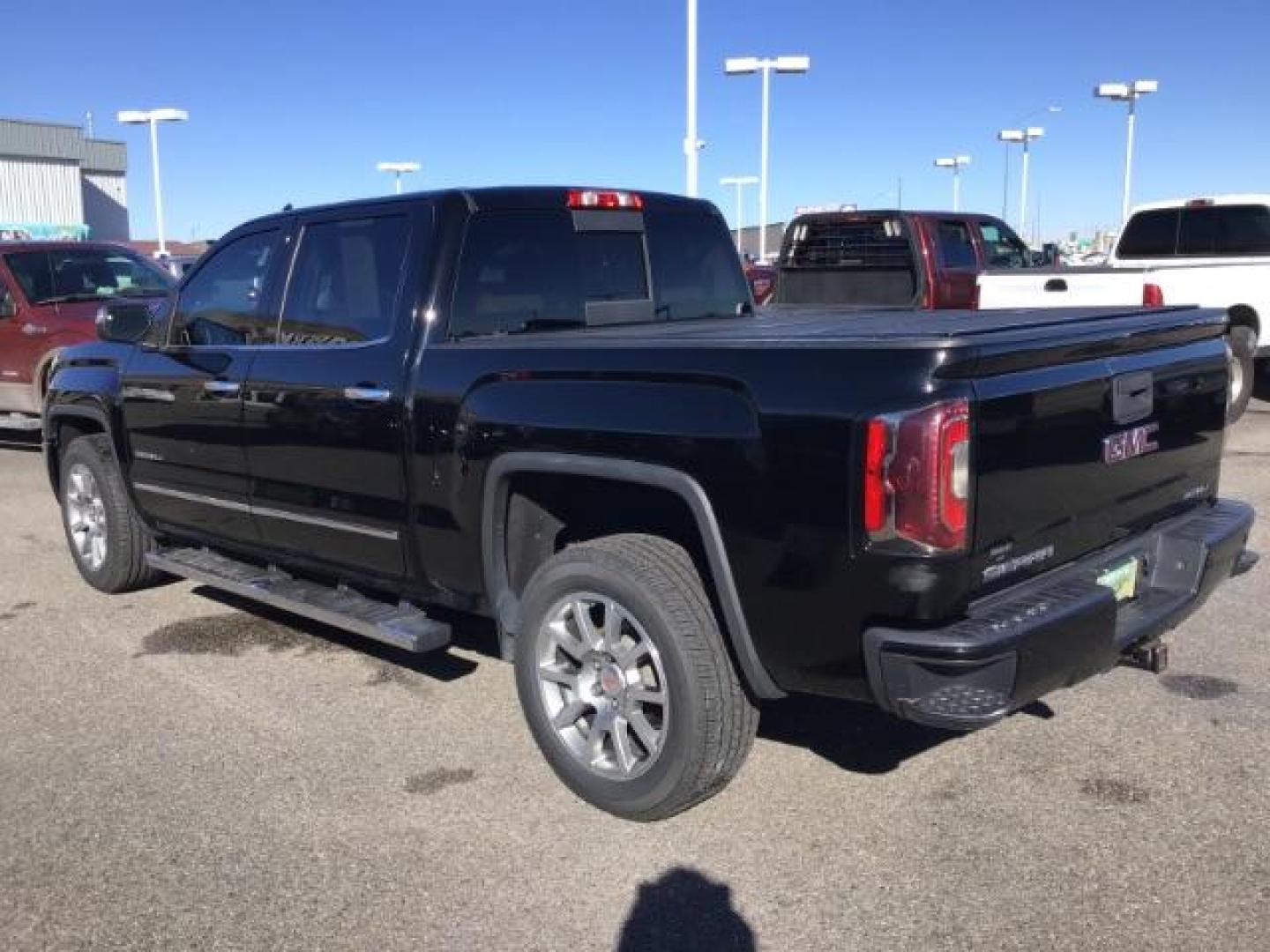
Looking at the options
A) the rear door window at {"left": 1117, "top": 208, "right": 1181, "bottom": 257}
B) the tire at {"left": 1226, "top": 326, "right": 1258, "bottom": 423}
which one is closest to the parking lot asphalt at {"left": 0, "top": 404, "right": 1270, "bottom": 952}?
the tire at {"left": 1226, "top": 326, "right": 1258, "bottom": 423}

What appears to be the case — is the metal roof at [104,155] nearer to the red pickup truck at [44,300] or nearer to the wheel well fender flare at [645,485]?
the red pickup truck at [44,300]

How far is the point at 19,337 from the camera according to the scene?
10148 mm

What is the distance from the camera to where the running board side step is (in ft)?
13.3

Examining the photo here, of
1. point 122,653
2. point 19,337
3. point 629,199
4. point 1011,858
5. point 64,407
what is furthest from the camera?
point 19,337

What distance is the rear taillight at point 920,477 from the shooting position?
271 cm

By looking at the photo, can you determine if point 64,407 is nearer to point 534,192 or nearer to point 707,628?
point 534,192

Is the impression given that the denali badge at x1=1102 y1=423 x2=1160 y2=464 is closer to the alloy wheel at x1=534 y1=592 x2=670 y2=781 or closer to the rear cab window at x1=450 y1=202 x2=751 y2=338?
the alloy wheel at x1=534 y1=592 x2=670 y2=781

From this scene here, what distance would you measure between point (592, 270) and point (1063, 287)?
659cm

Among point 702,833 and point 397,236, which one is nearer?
point 702,833

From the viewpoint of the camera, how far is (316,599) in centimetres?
455

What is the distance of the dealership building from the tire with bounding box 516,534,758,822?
61487 millimetres

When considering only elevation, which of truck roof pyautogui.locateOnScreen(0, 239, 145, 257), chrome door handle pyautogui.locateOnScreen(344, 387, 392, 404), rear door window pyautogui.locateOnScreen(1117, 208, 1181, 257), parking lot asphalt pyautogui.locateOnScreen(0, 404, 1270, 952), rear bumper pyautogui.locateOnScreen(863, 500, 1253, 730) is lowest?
parking lot asphalt pyautogui.locateOnScreen(0, 404, 1270, 952)

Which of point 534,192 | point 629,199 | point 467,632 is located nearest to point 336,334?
point 534,192

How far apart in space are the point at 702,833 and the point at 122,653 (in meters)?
3.08
